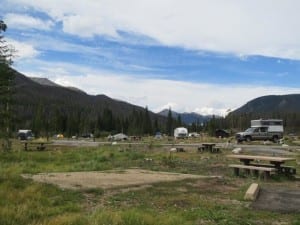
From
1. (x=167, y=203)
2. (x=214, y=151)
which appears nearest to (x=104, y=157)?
(x=214, y=151)

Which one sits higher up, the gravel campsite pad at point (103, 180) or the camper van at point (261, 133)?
the camper van at point (261, 133)

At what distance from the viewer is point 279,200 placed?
1130 cm

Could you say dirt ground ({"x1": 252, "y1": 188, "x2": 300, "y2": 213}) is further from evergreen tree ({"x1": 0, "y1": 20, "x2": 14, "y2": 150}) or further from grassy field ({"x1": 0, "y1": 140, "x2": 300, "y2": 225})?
evergreen tree ({"x1": 0, "y1": 20, "x2": 14, "y2": 150})

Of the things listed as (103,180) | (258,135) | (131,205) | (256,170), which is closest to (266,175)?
(256,170)

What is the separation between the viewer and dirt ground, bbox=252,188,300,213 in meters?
10.2

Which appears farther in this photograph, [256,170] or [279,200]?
[256,170]

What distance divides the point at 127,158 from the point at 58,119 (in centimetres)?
9532

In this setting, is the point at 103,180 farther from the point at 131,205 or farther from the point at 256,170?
the point at 256,170

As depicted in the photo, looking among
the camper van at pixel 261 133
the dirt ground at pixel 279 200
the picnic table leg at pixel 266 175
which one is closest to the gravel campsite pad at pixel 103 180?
the picnic table leg at pixel 266 175

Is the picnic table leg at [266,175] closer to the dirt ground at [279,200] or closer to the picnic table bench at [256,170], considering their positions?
the picnic table bench at [256,170]

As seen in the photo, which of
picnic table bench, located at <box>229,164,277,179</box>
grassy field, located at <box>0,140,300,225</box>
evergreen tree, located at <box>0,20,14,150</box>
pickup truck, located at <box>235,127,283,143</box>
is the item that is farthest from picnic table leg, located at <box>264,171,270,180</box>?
pickup truck, located at <box>235,127,283,143</box>

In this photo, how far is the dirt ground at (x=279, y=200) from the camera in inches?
402

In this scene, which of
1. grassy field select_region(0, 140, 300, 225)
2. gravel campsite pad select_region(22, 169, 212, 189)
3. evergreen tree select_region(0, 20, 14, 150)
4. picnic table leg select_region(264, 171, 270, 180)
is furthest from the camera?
evergreen tree select_region(0, 20, 14, 150)

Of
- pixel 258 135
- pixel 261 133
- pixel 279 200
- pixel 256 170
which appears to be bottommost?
pixel 279 200
